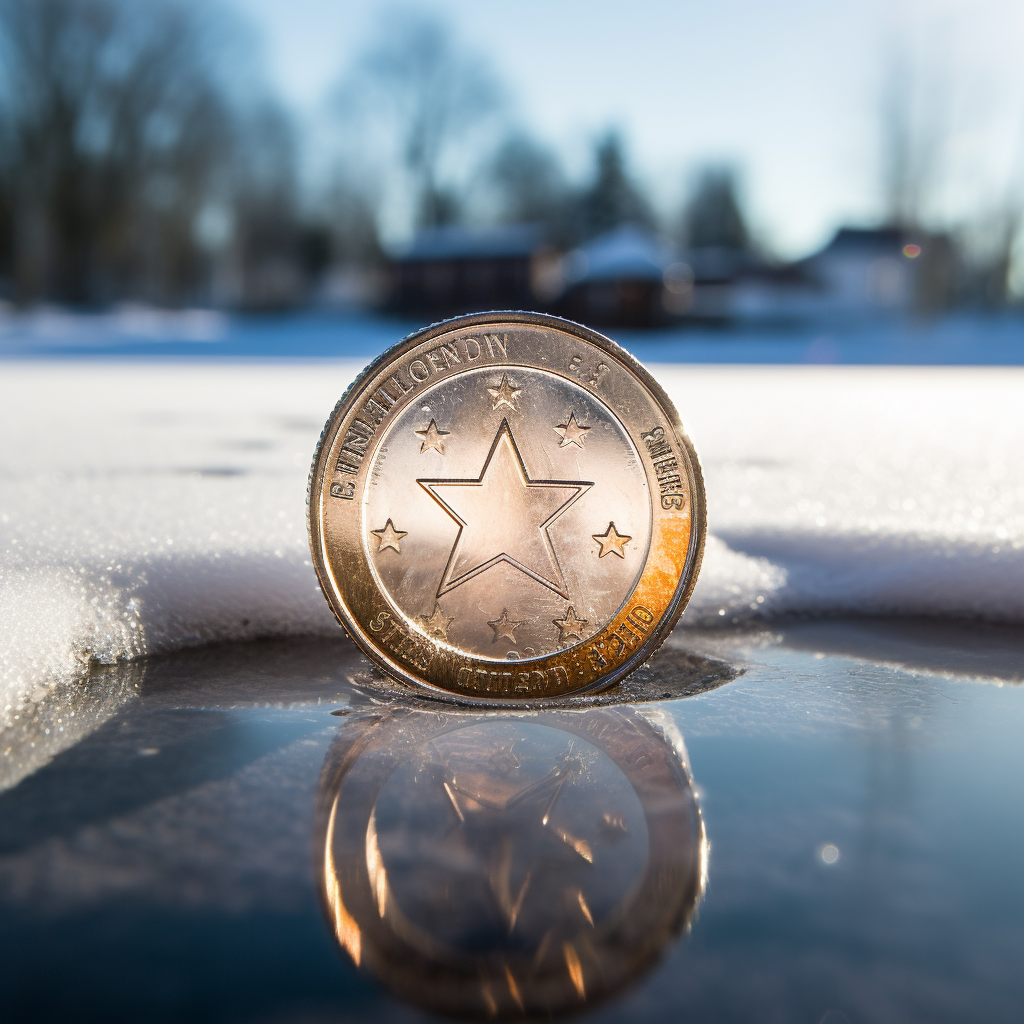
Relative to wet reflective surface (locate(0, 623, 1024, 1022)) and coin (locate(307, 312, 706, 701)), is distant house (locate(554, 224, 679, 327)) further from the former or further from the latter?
wet reflective surface (locate(0, 623, 1024, 1022))

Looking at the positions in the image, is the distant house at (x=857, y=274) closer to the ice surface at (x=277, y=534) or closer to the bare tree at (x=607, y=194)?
the bare tree at (x=607, y=194)

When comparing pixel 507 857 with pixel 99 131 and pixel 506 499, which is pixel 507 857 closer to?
pixel 506 499

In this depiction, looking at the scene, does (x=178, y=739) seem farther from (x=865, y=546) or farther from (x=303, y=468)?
(x=303, y=468)

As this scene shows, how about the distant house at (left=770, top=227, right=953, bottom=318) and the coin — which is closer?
the coin

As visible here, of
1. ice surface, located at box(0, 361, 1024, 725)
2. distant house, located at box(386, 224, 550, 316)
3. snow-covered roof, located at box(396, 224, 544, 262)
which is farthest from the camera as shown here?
distant house, located at box(386, 224, 550, 316)

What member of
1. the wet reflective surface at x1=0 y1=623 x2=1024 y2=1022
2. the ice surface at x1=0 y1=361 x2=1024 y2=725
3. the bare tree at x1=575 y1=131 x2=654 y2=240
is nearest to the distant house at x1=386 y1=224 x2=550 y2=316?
the bare tree at x1=575 y1=131 x2=654 y2=240

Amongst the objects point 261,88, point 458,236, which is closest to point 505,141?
point 261,88

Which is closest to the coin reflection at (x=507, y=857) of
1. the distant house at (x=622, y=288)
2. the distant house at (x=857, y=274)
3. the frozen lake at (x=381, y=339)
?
the frozen lake at (x=381, y=339)
